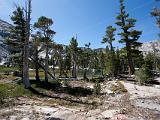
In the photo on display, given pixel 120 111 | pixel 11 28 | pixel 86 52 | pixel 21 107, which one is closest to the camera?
pixel 120 111

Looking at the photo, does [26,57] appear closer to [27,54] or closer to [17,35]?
[27,54]

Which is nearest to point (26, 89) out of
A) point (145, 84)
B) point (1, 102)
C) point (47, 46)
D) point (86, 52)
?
point (1, 102)

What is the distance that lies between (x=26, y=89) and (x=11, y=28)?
14144 millimetres

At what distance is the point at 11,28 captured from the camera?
4125 centimetres

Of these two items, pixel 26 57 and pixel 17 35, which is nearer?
pixel 26 57

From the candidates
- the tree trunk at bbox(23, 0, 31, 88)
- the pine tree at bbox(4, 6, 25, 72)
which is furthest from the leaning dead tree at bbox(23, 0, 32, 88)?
the pine tree at bbox(4, 6, 25, 72)

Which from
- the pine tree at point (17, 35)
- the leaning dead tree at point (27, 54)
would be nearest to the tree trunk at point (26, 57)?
the leaning dead tree at point (27, 54)

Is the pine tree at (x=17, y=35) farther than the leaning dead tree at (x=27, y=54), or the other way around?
the pine tree at (x=17, y=35)

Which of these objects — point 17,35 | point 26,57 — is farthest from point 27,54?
point 17,35

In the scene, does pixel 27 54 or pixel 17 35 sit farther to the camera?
pixel 17 35

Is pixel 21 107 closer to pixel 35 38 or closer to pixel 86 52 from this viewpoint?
pixel 35 38

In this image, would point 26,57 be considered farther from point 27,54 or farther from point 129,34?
point 129,34

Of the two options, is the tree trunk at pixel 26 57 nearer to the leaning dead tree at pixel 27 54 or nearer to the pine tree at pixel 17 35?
the leaning dead tree at pixel 27 54

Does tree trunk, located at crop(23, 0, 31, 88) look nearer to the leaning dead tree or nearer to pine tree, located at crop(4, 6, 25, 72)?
the leaning dead tree
